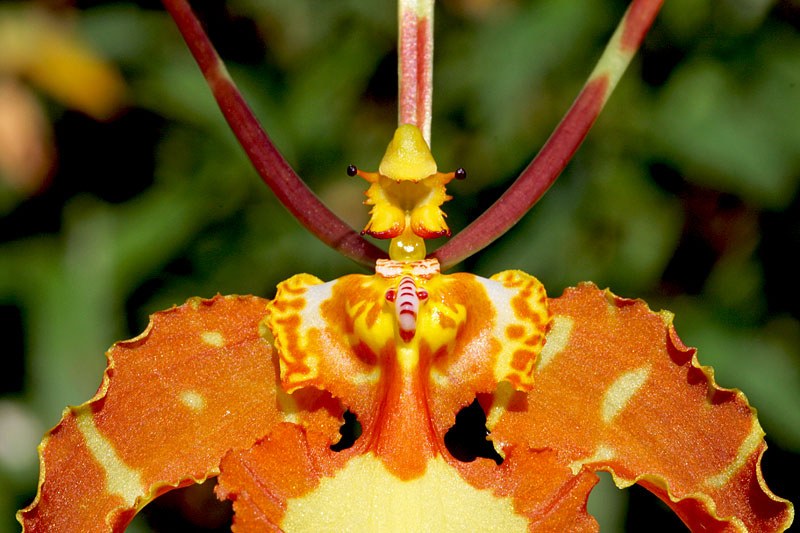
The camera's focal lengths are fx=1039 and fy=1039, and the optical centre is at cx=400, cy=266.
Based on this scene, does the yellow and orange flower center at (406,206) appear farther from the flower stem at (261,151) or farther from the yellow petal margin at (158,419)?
the yellow petal margin at (158,419)

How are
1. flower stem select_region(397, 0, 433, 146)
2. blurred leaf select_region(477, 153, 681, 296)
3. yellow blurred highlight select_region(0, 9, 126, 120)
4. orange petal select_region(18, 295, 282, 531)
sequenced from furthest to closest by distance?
yellow blurred highlight select_region(0, 9, 126, 120), blurred leaf select_region(477, 153, 681, 296), flower stem select_region(397, 0, 433, 146), orange petal select_region(18, 295, 282, 531)

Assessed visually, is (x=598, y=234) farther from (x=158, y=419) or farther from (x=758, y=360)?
(x=158, y=419)

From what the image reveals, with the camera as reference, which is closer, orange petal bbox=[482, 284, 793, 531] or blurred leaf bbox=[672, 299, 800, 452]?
orange petal bbox=[482, 284, 793, 531]

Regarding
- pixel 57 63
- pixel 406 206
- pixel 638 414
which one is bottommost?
pixel 57 63

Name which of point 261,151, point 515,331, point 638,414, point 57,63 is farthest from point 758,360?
point 57,63

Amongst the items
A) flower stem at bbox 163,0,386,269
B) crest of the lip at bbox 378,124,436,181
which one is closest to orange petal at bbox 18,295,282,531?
flower stem at bbox 163,0,386,269

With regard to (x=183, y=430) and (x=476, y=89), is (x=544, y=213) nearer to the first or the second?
(x=476, y=89)

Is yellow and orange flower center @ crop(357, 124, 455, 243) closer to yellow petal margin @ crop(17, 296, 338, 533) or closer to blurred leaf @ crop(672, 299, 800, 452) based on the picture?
yellow petal margin @ crop(17, 296, 338, 533)

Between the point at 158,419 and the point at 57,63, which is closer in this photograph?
the point at 158,419
